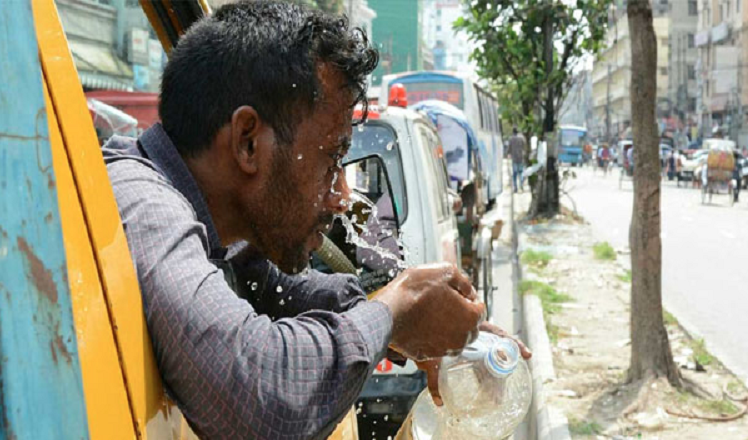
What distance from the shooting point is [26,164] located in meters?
0.96

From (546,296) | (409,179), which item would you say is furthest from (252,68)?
(546,296)

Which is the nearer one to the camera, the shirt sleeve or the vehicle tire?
the shirt sleeve

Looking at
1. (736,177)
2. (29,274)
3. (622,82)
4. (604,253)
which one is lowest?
(736,177)

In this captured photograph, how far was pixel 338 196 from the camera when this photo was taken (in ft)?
5.01

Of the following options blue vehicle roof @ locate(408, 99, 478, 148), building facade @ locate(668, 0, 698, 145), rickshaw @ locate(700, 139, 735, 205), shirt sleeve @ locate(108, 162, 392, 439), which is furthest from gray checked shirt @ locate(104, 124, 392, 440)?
building facade @ locate(668, 0, 698, 145)

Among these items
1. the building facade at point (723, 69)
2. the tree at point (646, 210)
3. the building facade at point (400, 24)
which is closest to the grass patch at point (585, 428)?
the tree at point (646, 210)

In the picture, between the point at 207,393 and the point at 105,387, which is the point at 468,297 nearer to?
the point at 207,393

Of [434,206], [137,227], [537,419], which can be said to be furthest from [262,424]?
[537,419]

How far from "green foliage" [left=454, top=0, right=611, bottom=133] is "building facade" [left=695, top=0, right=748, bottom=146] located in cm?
3853

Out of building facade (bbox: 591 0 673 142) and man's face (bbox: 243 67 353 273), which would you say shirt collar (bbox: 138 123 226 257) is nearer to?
man's face (bbox: 243 67 353 273)

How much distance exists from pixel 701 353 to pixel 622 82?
86637mm

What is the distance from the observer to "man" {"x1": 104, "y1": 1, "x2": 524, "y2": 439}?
115 centimetres

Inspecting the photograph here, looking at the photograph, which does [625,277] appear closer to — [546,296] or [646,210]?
[546,296]

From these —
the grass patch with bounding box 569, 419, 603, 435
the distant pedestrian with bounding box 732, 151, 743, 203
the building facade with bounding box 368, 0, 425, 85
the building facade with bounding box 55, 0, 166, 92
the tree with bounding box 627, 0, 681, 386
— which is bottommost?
the distant pedestrian with bounding box 732, 151, 743, 203
